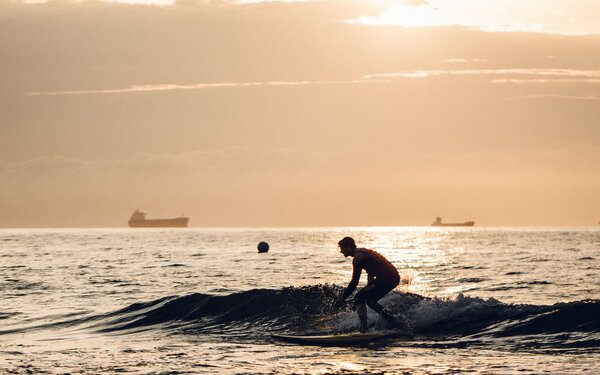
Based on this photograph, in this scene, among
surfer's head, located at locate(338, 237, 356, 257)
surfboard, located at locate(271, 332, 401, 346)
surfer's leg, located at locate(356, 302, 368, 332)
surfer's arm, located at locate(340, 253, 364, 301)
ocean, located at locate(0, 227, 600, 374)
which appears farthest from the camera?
surfer's leg, located at locate(356, 302, 368, 332)

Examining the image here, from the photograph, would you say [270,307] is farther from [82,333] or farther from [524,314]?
[524,314]

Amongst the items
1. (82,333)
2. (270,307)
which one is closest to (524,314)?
(270,307)

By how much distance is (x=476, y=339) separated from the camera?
2212cm

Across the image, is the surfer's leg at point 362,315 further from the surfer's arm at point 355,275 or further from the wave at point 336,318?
the wave at point 336,318

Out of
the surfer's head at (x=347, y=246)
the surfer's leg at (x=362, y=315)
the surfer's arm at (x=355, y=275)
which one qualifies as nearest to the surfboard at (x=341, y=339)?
the surfer's leg at (x=362, y=315)

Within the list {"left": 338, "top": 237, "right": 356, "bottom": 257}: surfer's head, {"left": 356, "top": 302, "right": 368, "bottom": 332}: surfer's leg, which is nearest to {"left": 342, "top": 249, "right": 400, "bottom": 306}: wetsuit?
{"left": 356, "top": 302, "right": 368, "bottom": 332}: surfer's leg

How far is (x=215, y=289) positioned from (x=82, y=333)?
13.8m

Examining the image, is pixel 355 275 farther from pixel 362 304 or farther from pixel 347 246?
pixel 362 304

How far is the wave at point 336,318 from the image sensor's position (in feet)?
74.3

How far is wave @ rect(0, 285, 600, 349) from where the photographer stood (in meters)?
22.6

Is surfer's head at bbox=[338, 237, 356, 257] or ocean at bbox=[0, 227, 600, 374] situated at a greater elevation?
surfer's head at bbox=[338, 237, 356, 257]

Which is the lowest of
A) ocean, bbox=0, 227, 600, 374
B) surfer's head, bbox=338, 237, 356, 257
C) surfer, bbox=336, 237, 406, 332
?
ocean, bbox=0, 227, 600, 374

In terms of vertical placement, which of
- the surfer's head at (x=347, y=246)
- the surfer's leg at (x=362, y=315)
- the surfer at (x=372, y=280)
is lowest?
the surfer's leg at (x=362, y=315)

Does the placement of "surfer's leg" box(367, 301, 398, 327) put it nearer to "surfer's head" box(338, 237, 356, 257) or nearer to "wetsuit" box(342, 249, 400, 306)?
"wetsuit" box(342, 249, 400, 306)
